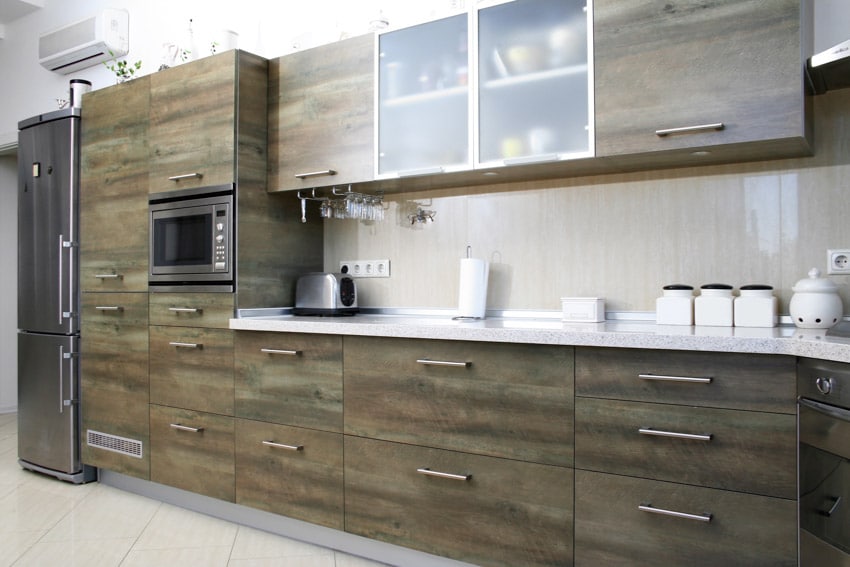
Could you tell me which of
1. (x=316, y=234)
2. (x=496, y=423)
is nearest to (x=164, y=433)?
(x=316, y=234)

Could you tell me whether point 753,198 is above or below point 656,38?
below

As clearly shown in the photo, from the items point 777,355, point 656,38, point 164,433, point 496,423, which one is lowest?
point 164,433

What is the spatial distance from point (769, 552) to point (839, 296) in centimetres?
83

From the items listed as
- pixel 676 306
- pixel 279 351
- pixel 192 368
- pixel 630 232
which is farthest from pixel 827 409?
pixel 192 368

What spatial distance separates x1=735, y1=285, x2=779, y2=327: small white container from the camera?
1.78 meters

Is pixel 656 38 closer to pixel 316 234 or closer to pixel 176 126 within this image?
pixel 316 234

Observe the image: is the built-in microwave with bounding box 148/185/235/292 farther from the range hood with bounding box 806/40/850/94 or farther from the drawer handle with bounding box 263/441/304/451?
the range hood with bounding box 806/40/850/94

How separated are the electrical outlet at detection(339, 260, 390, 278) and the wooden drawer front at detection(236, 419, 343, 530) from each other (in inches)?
32.8

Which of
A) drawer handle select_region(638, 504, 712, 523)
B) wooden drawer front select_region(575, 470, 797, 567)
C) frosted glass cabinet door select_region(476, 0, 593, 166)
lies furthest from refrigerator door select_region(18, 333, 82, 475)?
drawer handle select_region(638, 504, 712, 523)

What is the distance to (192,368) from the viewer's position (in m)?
2.58

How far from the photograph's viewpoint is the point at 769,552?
1463 mm

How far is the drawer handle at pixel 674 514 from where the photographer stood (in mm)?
1527

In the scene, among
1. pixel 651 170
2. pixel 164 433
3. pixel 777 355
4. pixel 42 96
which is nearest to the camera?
pixel 777 355

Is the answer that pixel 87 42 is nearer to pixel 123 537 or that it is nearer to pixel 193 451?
pixel 193 451
